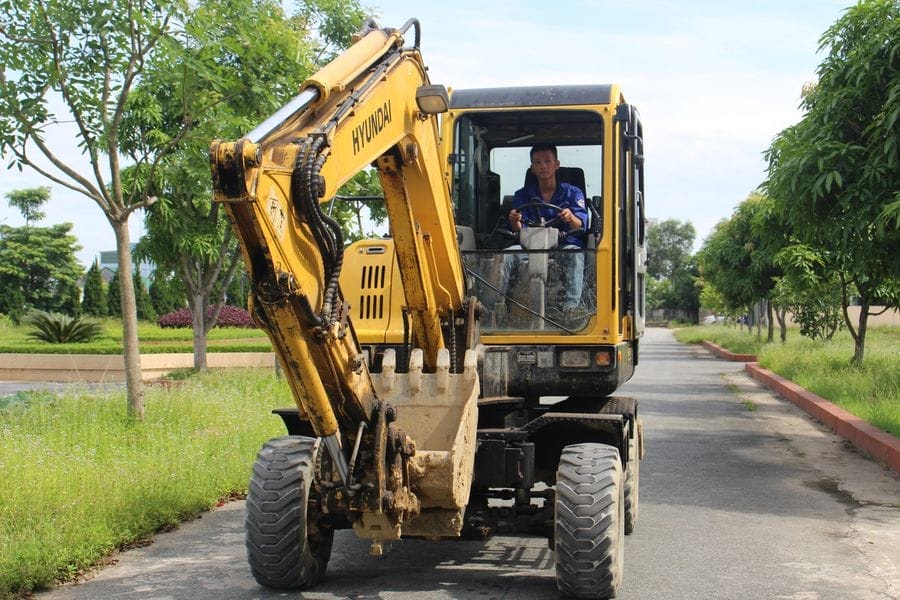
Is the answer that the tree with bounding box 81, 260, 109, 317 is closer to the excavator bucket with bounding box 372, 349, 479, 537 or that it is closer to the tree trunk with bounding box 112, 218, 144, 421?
the tree trunk with bounding box 112, 218, 144, 421

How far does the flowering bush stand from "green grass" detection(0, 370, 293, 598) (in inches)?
1151

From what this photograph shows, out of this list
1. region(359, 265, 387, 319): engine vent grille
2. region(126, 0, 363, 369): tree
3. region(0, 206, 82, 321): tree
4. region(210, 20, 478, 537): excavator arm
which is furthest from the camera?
region(0, 206, 82, 321): tree

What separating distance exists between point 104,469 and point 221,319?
35.7m

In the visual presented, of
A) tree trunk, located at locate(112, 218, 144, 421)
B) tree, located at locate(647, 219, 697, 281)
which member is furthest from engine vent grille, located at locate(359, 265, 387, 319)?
tree, located at locate(647, 219, 697, 281)

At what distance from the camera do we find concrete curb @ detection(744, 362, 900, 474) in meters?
11.0

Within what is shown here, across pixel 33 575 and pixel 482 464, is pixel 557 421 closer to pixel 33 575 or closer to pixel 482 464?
pixel 482 464

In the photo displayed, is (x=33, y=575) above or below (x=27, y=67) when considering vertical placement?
below

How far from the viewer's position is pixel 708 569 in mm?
6672

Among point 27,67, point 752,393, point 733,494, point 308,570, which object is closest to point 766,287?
point 752,393

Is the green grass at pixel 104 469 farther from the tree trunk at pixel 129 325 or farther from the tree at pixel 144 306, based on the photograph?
the tree at pixel 144 306

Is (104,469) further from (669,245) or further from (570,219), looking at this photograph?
(669,245)

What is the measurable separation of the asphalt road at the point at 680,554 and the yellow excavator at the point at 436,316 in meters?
0.41

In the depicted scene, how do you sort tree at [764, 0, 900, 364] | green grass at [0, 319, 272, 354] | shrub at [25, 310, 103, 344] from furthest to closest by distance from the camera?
shrub at [25, 310, 103, 344]
green grass at [0, 319, 272, 354]
tree at [764, 0, 900, 364]

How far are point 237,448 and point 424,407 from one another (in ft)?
15.1
